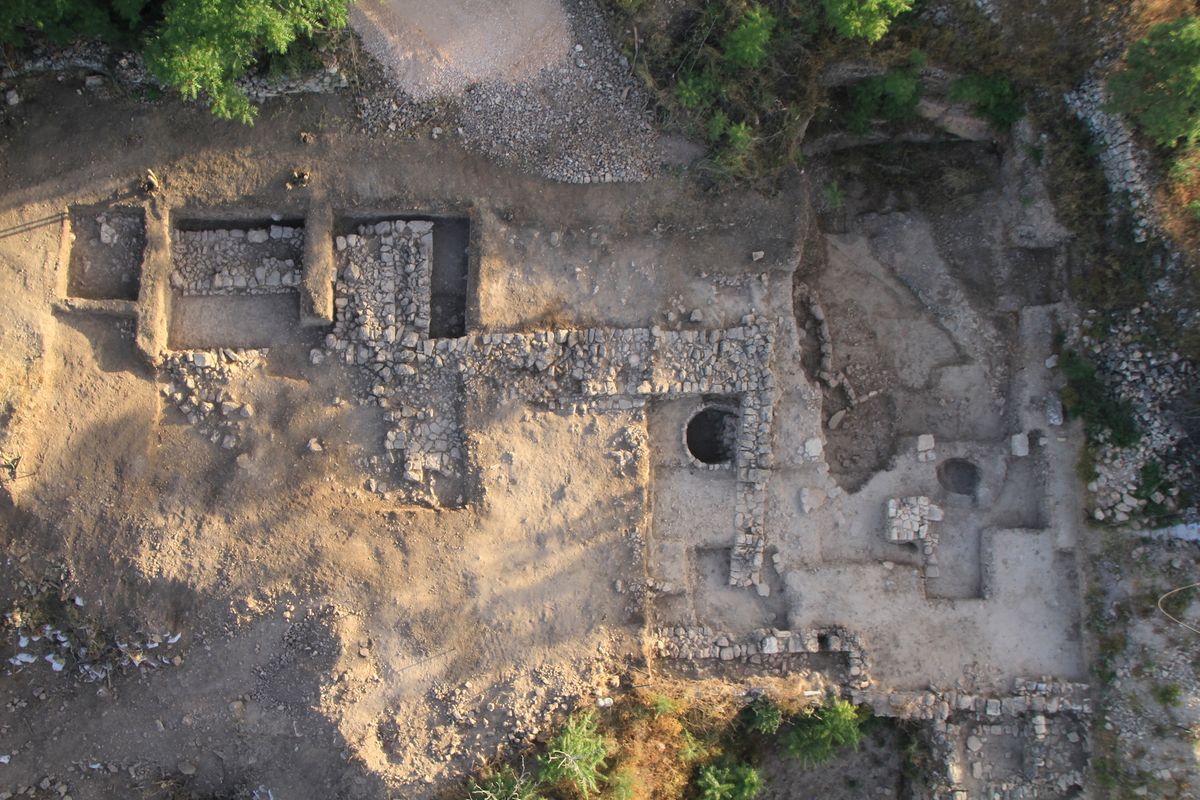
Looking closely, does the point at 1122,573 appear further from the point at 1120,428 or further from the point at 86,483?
the point at 86,483

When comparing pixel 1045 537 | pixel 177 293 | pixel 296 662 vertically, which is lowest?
pixel 296 662

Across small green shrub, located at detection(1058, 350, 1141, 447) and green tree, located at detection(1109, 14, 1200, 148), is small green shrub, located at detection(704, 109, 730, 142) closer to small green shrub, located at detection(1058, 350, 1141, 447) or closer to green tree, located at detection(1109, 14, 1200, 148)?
green tree, located at detection(1109, 14, 1200, 148)

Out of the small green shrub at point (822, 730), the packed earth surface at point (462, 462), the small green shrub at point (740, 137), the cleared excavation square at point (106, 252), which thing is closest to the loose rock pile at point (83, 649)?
the packed earth surface at point (462, 462)

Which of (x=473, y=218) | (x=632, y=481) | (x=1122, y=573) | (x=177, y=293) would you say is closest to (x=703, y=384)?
(x=632, y=481)

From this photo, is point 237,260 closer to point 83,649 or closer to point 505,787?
point 83,649

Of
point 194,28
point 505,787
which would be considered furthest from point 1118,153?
point 194,28

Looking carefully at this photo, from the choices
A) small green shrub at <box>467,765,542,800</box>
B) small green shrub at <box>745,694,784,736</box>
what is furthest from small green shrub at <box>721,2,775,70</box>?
small green shrub at <box>467,765,542,800</box>

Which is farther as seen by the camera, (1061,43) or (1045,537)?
(1045,537)
